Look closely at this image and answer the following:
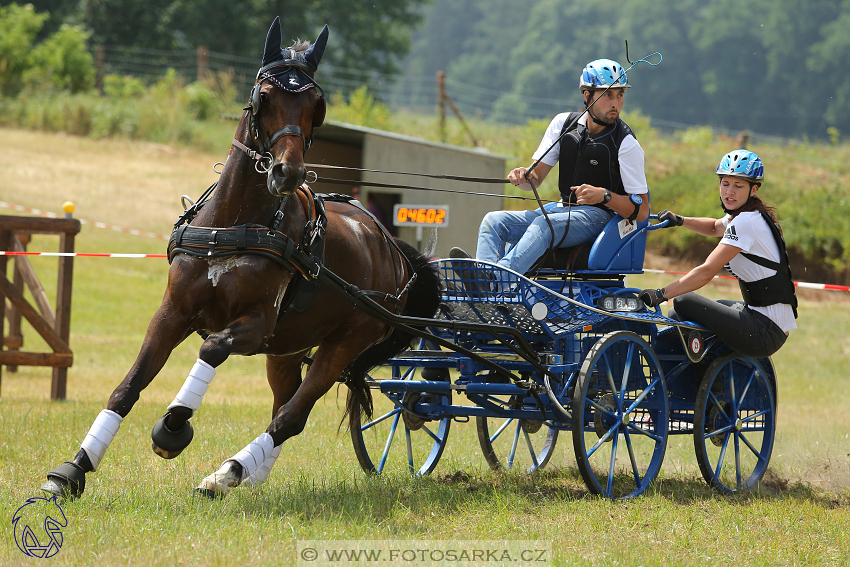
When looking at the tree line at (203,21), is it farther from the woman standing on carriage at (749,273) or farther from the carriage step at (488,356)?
the woman standing on carriage at (749,273)

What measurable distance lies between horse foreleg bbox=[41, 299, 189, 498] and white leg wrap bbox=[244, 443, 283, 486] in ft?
2.61

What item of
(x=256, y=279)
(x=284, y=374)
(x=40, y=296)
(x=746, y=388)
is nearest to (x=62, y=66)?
(x=40, y=296)

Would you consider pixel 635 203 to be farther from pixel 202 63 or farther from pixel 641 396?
pixel 202 63

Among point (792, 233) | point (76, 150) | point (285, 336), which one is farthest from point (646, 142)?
point (285, 336)

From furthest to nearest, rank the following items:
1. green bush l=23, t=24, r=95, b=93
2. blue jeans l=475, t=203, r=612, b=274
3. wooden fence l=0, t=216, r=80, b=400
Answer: green bush l=23, t=24, r=95, b=93, wooden fence l=0, t=216, r=80, b=400, blue jeans l=475, t=203, r=612, b=274

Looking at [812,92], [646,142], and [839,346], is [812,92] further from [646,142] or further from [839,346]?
[839,346]

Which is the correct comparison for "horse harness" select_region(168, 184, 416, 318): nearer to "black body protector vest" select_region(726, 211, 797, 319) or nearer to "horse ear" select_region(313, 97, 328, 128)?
"horse ear" select_region(313, 97, 328, 128)

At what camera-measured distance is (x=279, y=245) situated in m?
4.27

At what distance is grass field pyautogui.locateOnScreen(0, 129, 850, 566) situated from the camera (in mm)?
3855

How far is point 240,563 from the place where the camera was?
11.4ft

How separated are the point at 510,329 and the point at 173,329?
1.80m

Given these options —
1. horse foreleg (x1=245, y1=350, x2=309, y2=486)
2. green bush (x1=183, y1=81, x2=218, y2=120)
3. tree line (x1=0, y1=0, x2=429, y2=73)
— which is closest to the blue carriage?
horse foreleg (x1=245, y1=350, x2=309, y2=486)

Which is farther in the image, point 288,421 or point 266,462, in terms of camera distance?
point 266,462

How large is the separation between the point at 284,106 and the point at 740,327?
2993mm
